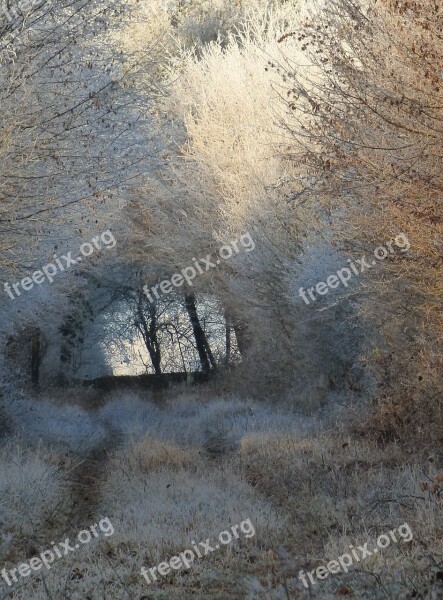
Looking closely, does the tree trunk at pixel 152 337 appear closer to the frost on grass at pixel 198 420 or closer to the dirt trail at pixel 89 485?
the frost on grass at pixel 198 420

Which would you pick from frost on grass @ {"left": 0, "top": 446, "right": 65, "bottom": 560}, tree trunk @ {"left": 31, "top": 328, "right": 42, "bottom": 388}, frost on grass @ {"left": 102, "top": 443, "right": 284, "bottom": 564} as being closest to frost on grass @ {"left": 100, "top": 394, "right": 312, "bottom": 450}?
frost on grass @ {"left": 102, "top": 443, "right": 284, "bottom": 564}

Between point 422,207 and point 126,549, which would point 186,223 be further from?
point 126,549

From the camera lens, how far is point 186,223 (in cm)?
2523

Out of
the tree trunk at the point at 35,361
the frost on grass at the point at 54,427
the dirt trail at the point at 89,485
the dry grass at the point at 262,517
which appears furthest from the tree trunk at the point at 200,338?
the dry grass at the point at 262,517

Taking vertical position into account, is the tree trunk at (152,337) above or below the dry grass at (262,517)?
above

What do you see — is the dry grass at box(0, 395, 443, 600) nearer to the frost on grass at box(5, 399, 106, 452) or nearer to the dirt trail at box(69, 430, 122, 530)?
the dirt trail at box(69, 430, 122, 530)

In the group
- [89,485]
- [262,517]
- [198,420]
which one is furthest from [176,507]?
[198,420]

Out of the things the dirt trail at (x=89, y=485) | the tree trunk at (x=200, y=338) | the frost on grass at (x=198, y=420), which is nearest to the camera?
the dirt trail at (x=89, y=485)

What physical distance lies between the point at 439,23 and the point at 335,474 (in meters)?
5.19

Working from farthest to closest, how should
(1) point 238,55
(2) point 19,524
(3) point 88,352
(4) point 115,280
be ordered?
(3) point 88,352
(4) point 115,280
(1) point 238,55
(2) point 19,524

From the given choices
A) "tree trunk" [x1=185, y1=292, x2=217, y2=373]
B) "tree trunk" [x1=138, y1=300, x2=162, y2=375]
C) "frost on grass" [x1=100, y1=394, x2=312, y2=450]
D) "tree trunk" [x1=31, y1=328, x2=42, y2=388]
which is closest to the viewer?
"frost on grass" [x1=100, y1=394, x2=312, y2=450]

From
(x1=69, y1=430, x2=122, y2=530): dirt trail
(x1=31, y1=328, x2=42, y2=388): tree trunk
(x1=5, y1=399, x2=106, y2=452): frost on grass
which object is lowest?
(x1=69, y1=430, x2=122, y2=530): dirt trail

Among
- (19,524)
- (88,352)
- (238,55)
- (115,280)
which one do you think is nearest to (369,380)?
(19,524)

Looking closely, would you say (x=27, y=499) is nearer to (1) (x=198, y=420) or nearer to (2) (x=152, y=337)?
(1) (x=198, y=420)
